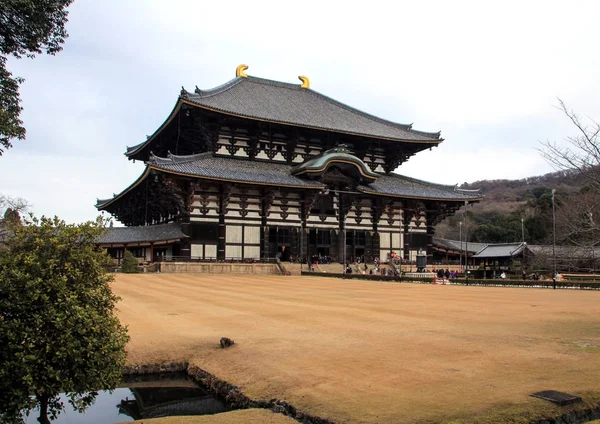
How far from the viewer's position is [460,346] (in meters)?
10.4

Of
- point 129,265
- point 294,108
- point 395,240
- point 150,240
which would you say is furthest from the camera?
point 294,108

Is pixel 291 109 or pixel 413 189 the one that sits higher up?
pixel 291 109

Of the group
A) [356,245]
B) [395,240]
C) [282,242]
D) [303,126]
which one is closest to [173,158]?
[282,242]

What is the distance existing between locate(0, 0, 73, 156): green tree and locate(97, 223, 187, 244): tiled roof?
2514 cm

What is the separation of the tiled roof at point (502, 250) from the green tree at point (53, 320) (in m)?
47.8

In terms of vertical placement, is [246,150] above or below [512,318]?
above

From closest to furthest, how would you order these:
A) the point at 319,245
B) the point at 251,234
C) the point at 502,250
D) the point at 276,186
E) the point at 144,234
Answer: the point at 144,234 < the point at 276,186 < the point at 251,234 < the point at 319,245 < the point at 502,250

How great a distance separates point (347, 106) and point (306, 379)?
54.1m

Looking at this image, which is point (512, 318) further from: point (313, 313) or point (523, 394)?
point (523, 394)

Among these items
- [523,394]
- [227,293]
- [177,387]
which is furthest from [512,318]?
[227,293]

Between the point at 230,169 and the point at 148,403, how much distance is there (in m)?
35.1

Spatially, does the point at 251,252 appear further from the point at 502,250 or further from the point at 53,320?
the point at 53,320

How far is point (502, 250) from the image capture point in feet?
171

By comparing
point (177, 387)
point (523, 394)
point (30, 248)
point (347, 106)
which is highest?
point (347, 106)
